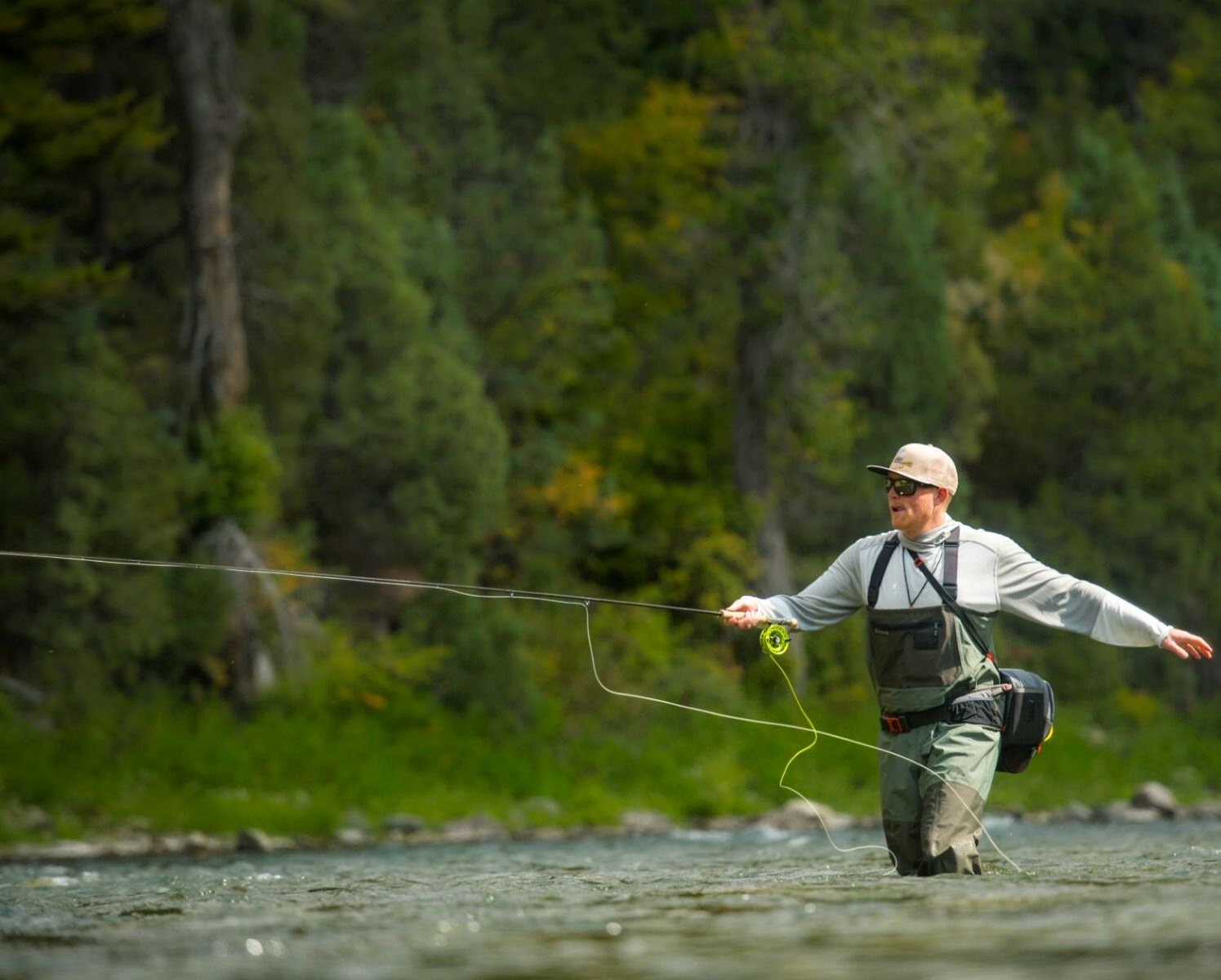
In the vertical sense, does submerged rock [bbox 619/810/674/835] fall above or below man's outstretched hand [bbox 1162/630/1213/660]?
below

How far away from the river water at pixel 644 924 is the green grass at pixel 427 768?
721cm

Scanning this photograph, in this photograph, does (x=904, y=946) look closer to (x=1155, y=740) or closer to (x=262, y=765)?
(x=262, y=765)

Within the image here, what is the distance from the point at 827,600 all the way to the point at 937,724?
78 centimetres

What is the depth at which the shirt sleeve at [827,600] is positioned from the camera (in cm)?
866

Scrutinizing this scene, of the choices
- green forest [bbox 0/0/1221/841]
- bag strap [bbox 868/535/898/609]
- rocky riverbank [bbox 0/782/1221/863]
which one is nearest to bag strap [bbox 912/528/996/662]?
bag strap [bbox 868/535/898/609]

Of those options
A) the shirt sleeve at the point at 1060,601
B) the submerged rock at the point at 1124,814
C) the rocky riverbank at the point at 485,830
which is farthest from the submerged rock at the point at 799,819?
the shirt sleeve at the point at 1060,601

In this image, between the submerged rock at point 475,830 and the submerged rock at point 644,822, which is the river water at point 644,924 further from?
the submerged rock at point 644,822

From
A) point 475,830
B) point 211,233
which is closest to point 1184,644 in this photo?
point 475,830

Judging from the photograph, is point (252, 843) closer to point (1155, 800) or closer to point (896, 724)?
point (896, 724)

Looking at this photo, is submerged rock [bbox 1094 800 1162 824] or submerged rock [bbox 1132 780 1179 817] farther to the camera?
submerged rock [bbox 1132 780 1179 817]

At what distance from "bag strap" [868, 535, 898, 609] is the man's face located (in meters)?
0.10

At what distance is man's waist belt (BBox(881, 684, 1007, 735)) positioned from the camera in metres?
8.27

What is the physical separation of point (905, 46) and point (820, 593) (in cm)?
1724

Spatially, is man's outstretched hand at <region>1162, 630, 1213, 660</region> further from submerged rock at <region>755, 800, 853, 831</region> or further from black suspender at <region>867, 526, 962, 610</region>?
submerged rock at <region>755, 800, 853, 831</region>
